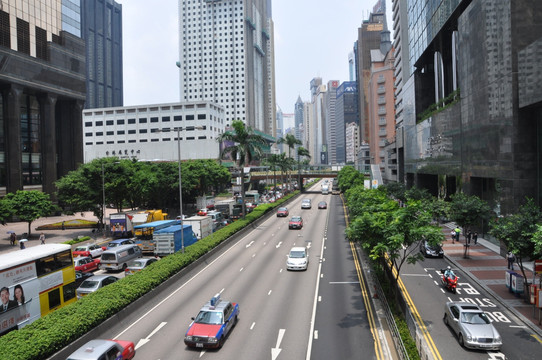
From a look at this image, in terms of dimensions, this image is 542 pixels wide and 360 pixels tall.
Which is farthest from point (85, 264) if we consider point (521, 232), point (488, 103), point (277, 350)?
point (488, 103)

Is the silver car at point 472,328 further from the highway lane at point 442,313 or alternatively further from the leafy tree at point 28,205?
the leafy tree at point 28,205

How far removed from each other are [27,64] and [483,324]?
Result: 7770 centimetres

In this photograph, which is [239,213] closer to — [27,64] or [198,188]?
[198,188]

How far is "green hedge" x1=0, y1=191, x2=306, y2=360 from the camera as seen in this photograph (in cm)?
1504

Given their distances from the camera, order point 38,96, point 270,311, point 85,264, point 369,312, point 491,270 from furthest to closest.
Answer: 1. point 38,96
2. point 85,264
3. point 491,270
4. point 270,311
5. point 369,312

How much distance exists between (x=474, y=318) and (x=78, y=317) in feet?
60.4

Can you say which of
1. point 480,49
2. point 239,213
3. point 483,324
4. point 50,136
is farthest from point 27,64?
point 483,324

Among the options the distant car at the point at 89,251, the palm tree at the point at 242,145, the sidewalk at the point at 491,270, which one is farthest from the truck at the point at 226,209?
the sidewalk at the point at 491,270

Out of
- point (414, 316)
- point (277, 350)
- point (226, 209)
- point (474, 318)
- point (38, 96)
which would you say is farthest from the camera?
point (38, 96)

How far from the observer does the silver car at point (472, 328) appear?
1714 centimetres

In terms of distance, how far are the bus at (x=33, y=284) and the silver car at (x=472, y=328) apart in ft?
67.1

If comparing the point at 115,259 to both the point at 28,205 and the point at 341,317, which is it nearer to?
the point at 341,317

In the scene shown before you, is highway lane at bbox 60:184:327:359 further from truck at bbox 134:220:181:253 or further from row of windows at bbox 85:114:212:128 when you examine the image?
row of windows at bbox 85:114:212:128

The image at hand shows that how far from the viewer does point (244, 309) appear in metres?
22.5
